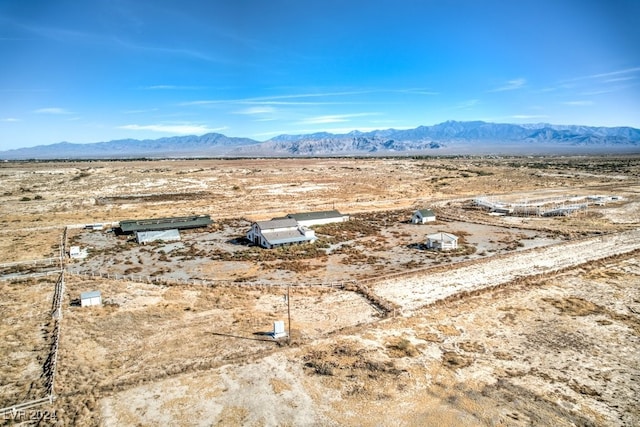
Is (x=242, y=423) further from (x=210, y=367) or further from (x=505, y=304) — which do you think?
(x=505, y=304)

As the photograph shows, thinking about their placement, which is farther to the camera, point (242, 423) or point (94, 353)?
point (94, 353)

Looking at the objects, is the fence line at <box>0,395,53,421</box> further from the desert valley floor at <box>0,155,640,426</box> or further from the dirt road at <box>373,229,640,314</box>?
the dirt road at <box>373,229,640,314</box>

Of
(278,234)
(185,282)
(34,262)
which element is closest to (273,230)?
(278,234)

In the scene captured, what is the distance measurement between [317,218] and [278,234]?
1088 cm

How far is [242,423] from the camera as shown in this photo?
16.0 metres

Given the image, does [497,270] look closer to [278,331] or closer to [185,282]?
[278,331]

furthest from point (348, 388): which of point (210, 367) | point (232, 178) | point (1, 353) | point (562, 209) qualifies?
point (232, 178)

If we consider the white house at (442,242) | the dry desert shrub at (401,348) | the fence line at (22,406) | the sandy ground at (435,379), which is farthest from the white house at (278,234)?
the fence line at (22,406)

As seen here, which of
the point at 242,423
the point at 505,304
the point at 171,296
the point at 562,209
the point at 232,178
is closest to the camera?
the point at 242,423

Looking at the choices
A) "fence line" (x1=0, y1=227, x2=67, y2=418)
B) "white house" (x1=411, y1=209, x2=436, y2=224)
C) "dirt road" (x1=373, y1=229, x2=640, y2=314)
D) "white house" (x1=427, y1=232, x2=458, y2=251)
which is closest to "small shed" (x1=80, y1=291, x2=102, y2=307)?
"fence line" (x1=0, y1=227, x2=67, y2=418)

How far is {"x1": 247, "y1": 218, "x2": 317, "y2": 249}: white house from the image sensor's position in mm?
42531

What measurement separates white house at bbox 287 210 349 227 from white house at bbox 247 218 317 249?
6159mm

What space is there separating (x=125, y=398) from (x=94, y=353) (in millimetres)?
5076

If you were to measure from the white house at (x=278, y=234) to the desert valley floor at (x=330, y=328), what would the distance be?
1.25m
